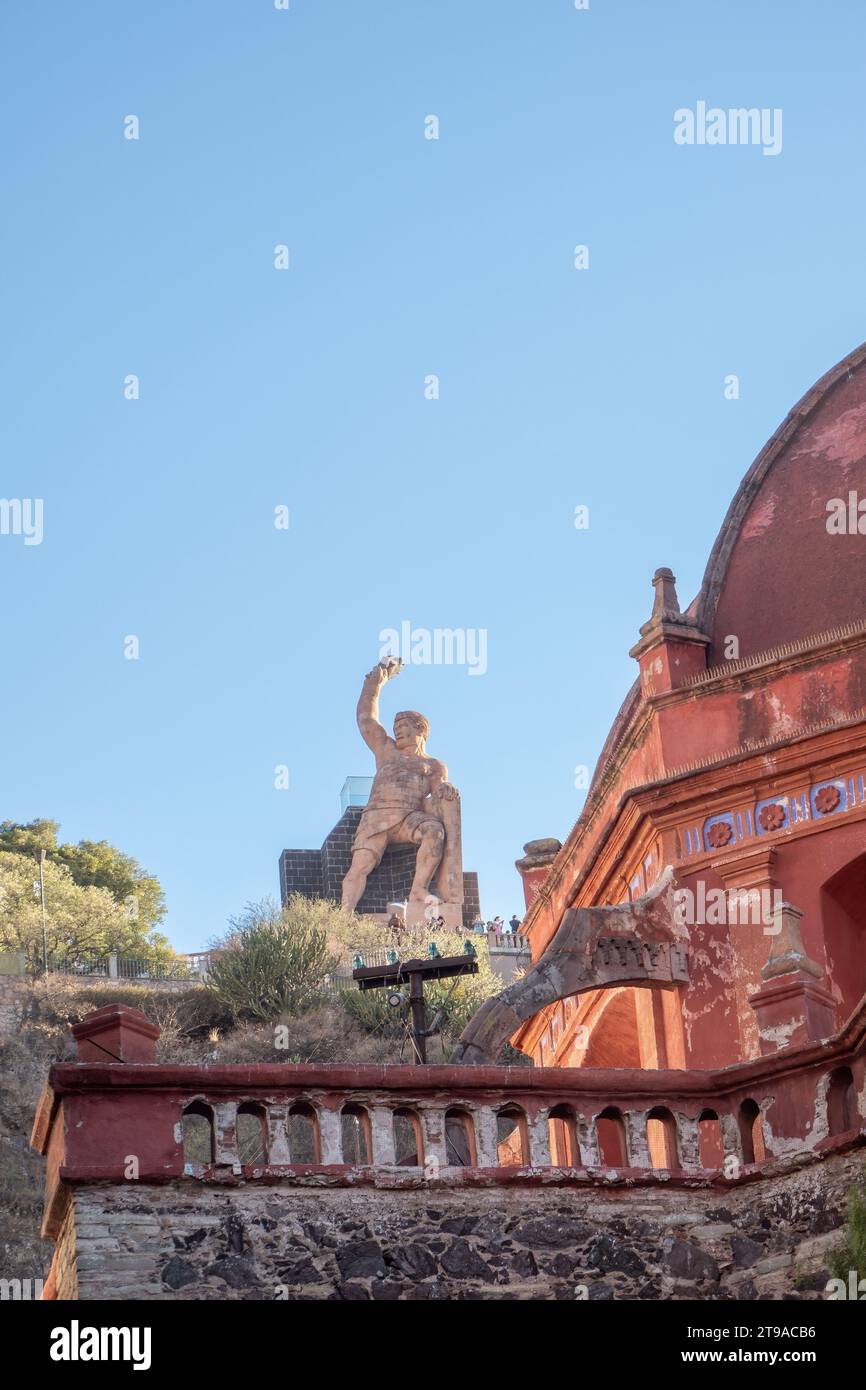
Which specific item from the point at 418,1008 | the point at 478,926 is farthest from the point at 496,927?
the point at 418,1008

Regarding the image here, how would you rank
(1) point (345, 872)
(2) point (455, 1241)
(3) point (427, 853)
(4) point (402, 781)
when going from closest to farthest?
(2) point (455, 1241), (3) point (427, 853), (4) point (402, 781), (1) point (345, 872)

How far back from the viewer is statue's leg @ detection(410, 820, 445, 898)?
215 feet

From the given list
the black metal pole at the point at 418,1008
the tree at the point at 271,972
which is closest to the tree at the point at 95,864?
the tree at the point at 271,972

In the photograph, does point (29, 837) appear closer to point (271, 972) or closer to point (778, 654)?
point (271, 972)

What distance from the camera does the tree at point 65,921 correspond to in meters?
55.9

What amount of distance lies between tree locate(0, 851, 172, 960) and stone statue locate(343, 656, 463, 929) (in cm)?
787

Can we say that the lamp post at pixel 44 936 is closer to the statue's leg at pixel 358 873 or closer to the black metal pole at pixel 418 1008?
the statue's leg at pixel 358 873

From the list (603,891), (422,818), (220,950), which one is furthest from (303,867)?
(603,891)

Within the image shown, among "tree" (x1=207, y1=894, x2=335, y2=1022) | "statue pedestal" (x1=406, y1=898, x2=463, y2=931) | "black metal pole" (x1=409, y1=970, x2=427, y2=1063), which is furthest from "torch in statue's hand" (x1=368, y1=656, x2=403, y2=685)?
"black metal pole" (x1=409, y1=970, x2=427, y2=1063)

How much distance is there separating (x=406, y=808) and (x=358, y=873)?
7.45 feet

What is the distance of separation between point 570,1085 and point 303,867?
57.3 m

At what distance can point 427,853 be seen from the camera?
6600 centimetres
